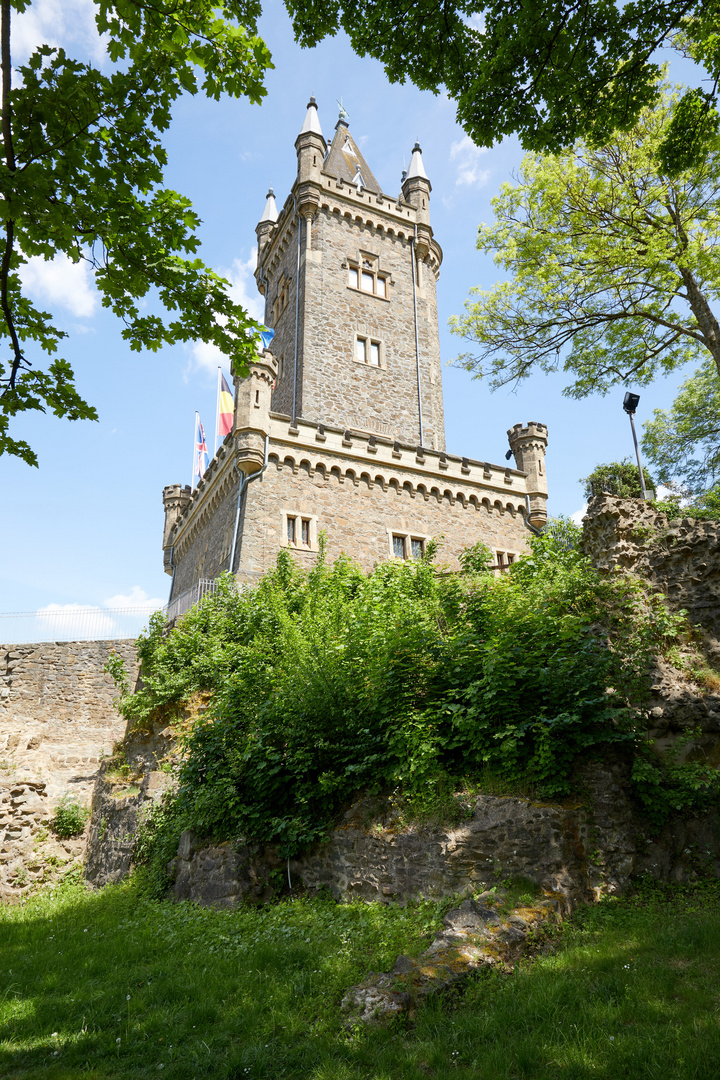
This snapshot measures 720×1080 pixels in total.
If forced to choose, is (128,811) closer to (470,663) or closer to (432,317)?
(470,663)

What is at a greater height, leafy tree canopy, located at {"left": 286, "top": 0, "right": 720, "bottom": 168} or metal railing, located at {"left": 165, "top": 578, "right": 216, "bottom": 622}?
leafy tree canopy, located at {"left": 286, "top": 0, "right": 720, "bottom": 168}

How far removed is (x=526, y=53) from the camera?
595 cm

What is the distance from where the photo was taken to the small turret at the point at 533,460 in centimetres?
2302

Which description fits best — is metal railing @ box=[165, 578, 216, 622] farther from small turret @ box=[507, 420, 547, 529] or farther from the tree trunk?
the tree trunk

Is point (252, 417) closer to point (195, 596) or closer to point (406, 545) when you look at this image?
point (195, 596)

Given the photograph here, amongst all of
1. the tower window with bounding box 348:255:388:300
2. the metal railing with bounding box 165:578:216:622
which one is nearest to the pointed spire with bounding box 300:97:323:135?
the tower window with bounding box 348:255:388:300

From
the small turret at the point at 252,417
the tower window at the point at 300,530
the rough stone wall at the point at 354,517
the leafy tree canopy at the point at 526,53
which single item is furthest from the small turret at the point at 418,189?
the leafy tree canopy at the point at 526,53

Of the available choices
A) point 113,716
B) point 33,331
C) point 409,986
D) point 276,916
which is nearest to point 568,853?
point 409,986

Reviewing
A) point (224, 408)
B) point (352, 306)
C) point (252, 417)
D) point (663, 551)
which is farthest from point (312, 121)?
point (663, 551)

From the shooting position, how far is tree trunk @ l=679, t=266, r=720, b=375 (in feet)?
40.4

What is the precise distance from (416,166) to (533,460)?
16542mm

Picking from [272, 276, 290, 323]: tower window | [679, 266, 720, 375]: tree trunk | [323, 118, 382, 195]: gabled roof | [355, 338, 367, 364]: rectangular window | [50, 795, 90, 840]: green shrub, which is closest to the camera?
[679, 266, 720, 375]: tree trunk

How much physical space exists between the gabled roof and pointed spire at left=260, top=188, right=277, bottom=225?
3.35 m

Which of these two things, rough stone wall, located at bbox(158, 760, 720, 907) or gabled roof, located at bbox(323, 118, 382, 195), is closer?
rough stone wall, located at bbox(158, 760, 720, 907)
